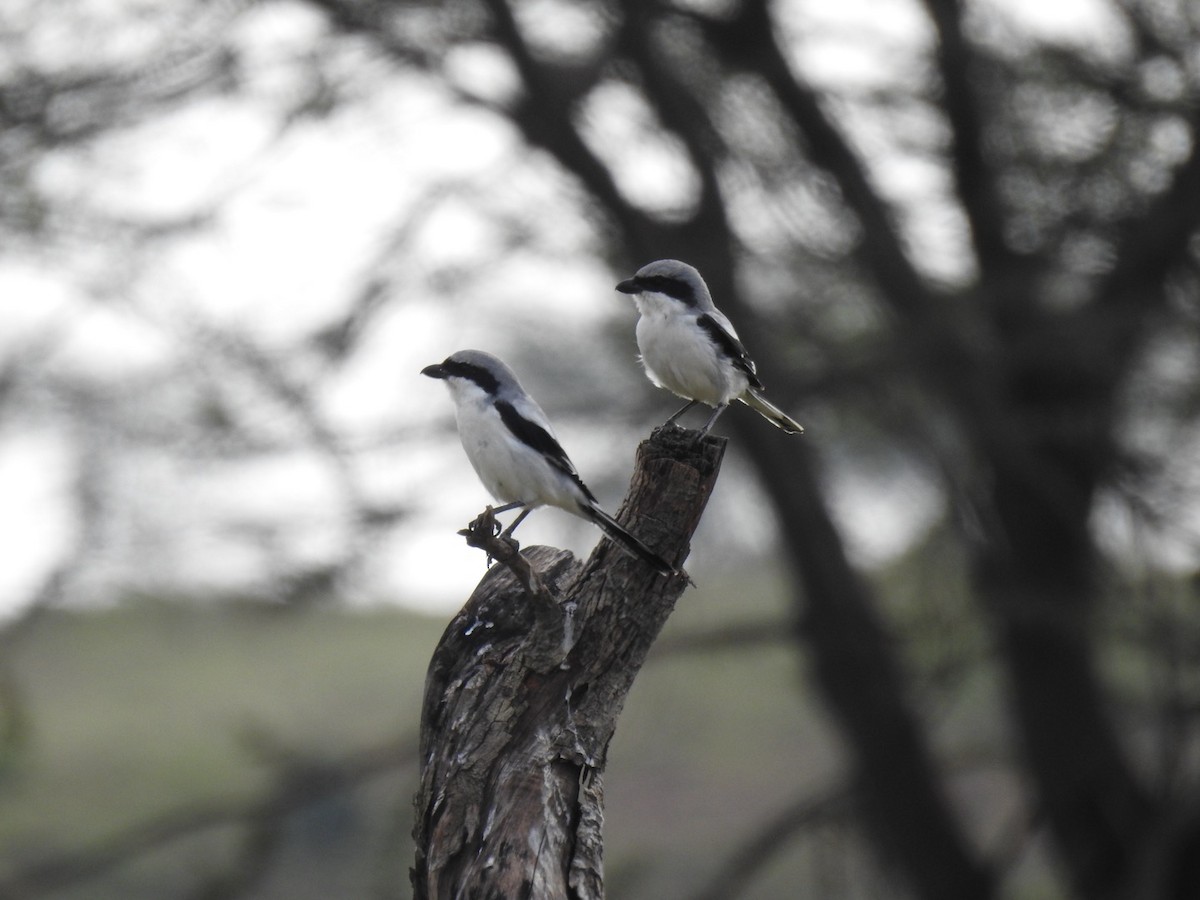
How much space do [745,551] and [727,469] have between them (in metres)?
0.67

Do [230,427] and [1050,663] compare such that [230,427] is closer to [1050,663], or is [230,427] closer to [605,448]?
[605,448]

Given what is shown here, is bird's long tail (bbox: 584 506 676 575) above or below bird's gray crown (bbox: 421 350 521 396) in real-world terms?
below

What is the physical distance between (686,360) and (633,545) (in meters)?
0.99

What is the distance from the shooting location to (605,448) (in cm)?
1020

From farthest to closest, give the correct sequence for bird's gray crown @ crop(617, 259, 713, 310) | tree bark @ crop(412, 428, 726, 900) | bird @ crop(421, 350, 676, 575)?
1. bird's gray crown @ crop(617, 259, 713, 310)
2. bird @ crop(421, 350, 676, 575)
3. tree bark @ crop(412, 428, 726, 900)

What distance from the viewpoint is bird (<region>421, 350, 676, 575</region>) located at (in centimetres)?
469

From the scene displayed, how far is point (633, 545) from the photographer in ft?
13.2

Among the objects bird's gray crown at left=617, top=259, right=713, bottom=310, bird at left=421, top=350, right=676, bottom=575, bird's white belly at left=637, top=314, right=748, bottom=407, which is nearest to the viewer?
bird at left=421, top=350, right=676, bottom=575

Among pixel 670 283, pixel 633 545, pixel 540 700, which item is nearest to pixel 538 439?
pixel 670 283

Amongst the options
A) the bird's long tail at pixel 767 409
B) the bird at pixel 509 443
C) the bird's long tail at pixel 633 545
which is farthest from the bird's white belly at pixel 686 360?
the bird's long tail at pixel 633 545

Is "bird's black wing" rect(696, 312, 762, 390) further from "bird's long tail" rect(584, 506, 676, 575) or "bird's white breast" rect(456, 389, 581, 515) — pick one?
"bird's long tail" rect(584, 506, 676, 575)

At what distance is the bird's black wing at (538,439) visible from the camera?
185 inches

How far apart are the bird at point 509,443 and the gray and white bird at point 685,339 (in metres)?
0.44

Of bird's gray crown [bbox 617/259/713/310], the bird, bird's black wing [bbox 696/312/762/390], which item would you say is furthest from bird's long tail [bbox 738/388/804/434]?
the bird
